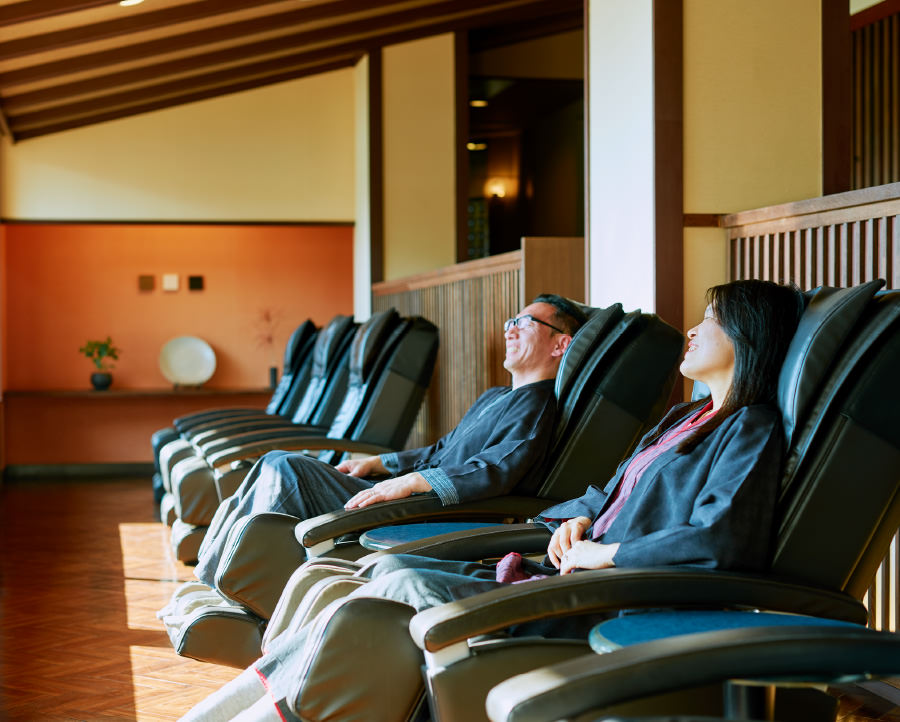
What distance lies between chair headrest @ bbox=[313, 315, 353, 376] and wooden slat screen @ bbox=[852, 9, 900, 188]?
4037mm

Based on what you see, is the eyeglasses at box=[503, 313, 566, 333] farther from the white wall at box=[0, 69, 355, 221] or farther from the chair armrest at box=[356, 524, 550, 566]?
the white wall at box=[0, 69, 355, 221]

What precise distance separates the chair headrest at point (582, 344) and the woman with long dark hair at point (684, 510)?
727mm

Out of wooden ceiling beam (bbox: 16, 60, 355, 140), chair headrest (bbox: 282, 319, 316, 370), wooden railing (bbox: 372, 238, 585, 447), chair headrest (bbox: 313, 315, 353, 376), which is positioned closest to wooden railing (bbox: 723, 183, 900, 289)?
wooden railing (bbox: 372, 238, 585, 447)

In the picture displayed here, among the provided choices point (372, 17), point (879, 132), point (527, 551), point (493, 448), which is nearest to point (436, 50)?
point (372, 17)

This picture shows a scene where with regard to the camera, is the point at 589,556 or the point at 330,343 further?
the point at 330,343

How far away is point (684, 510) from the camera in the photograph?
210 cm

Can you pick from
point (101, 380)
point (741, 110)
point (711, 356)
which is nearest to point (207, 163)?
point (101, 380)

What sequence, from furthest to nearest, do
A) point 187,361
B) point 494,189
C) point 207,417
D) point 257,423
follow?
point 494,189 → point 187,361 → point 207,417 → point 257,423

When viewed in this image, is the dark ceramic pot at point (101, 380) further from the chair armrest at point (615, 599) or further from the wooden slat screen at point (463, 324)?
the chair armrest at point (615, 599)

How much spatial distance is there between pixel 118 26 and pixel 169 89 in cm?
181

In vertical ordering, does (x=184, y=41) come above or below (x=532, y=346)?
above

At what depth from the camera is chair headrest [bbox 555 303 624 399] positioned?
3178mm

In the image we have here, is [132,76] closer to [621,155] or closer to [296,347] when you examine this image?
[296,347]

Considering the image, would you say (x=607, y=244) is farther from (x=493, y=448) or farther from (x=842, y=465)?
(x=842, y=465)
